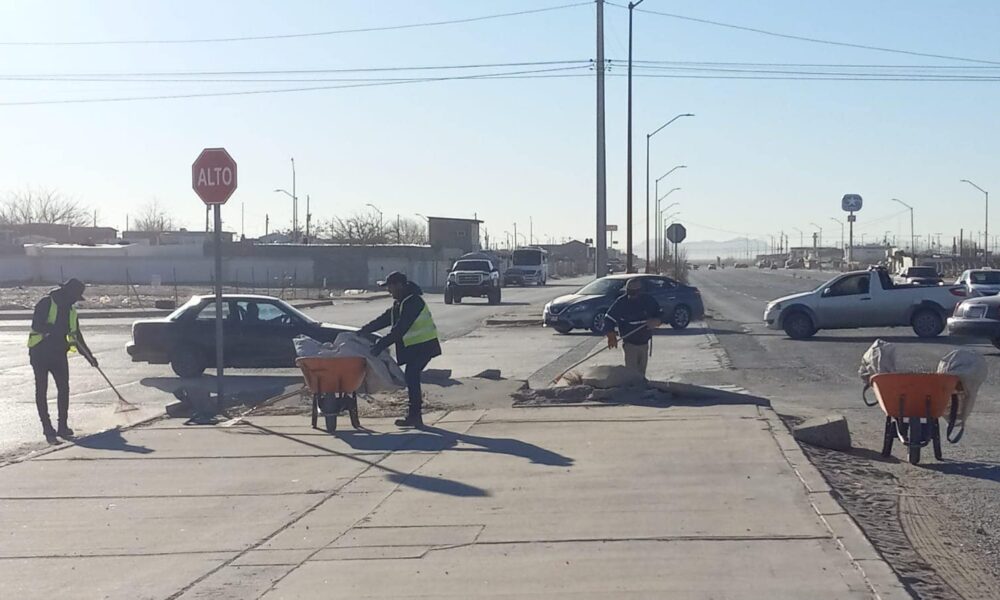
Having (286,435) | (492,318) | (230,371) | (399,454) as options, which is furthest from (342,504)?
(492,318)

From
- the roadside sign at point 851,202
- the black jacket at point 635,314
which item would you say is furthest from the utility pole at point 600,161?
the roadside sign at point 851,202

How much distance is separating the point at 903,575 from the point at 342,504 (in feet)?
13.7

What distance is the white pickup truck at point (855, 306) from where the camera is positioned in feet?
95.8

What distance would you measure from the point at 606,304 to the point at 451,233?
264 feet

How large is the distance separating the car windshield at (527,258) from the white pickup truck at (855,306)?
200ft

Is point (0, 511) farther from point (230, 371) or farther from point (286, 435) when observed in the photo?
point (230, 371)

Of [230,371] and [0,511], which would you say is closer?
[0,511]

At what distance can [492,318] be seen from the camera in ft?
131

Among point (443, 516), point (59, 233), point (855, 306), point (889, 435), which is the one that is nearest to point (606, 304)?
point (855, 306)

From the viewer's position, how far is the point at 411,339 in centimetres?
1328

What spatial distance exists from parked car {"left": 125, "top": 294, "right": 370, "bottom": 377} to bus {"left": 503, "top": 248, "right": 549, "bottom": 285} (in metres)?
68.7

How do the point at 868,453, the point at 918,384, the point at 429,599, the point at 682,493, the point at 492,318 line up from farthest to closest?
the point at 492,318, the point at 868,453, the point at 918,384, the point at 682,493, the point at 429,599

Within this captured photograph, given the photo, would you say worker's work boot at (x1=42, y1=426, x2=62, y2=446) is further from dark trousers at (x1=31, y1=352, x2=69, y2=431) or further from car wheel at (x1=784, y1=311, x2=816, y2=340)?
car wheel at (x1=784, y1=311, x2=816, y2=340)

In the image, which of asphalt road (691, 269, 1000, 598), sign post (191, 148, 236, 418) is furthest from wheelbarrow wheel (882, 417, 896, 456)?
sign post (191, 148, 236, 418)
